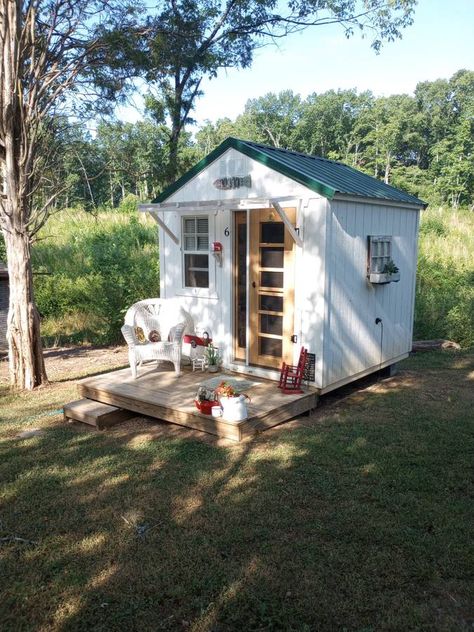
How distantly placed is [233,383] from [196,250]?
1.84m

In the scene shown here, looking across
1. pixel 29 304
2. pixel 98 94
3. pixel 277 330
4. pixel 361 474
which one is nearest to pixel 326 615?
pixel 361 474

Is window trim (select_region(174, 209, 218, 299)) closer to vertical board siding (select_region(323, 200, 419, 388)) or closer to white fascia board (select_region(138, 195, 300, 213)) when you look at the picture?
white fascia board (select_region(138, 195, 300, 213))

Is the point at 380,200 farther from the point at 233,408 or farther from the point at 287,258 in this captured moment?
the point at 233,408

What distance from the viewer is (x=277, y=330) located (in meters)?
5.74

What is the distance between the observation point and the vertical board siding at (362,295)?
17.5 feet

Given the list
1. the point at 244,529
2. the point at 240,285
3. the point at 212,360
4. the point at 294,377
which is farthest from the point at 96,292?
the point at 244,529

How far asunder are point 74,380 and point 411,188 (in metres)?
32.2

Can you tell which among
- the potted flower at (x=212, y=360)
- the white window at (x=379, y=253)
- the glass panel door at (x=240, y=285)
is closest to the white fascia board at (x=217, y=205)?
the glass panel door at (x=240, y=285)

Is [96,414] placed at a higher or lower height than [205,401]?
lower

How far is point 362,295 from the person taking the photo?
5.89 m

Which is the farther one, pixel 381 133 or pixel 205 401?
pixel 381 133

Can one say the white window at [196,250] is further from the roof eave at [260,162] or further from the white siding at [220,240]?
the roof eave at [260,162]

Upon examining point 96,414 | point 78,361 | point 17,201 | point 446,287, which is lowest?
point 78,361

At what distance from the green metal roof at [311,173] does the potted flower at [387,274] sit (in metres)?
0.81
